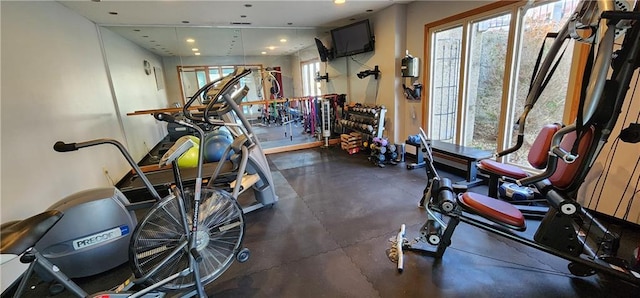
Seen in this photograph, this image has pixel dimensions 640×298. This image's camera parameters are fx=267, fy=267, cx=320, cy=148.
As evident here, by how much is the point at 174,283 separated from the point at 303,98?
4.88 meters

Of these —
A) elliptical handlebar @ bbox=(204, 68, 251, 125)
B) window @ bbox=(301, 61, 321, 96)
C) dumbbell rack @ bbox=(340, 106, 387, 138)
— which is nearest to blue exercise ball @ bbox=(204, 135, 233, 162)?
elliptical handlebar @ bbox=(204, 68, 251, 125)

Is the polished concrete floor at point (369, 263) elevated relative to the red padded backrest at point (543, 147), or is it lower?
lower

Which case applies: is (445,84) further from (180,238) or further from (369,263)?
(180,238)

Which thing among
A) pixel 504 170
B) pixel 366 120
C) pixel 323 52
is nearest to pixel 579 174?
pixel 504 170

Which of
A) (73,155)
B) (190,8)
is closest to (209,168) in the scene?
(73,155)

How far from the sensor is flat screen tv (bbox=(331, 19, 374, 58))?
5.17 meters

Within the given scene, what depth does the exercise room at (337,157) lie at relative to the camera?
5.67 feet

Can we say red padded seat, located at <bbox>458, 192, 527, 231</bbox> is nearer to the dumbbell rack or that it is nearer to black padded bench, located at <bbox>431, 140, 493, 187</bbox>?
black padded bench, located at <bbox>431, 140, 493, 187</bbox>

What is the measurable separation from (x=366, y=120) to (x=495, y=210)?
3.56 meters

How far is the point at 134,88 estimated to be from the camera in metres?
5.46

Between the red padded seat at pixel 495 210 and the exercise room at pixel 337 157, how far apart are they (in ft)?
0.06

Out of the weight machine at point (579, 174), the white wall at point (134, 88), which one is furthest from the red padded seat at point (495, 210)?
the white wall at point (134, 88)

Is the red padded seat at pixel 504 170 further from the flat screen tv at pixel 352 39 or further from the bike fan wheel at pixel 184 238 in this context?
the flat screen tv at pixel 352 39

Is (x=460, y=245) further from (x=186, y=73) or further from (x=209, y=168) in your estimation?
(x=186, y=73)
